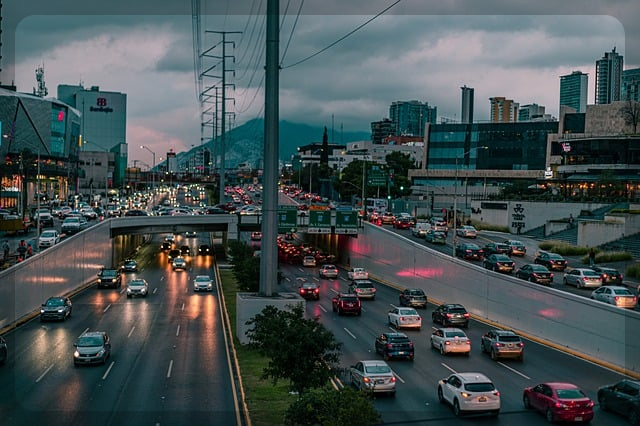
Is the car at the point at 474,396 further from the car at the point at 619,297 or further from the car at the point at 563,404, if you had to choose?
the car at the point at 619,297

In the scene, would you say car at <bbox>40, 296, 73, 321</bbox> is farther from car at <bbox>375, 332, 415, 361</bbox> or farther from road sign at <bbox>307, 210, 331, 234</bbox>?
road sign at <bbox>307, 210, 331, 234</bbox>

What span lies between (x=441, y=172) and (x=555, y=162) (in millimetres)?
31570

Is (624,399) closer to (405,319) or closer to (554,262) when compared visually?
(405,319)

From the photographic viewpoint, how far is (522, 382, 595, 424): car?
2194 cm

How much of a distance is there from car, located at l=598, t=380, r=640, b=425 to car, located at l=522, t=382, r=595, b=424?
1.29 meters

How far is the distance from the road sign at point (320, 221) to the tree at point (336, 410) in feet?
198

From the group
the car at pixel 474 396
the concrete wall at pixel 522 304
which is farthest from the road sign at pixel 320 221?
the car at pixel 474 396

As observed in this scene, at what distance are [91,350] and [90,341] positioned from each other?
82 centimetres

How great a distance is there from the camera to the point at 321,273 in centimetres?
7075

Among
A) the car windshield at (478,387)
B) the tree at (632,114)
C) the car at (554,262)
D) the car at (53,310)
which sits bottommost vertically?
the car at (53,310)

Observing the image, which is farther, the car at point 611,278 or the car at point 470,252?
the car at point 470,252

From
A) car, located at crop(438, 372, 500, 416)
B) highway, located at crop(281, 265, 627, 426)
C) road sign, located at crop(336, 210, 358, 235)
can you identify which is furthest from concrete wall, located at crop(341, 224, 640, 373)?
car, located at crop(438, 372, 500, 416)

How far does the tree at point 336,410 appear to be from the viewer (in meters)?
15.5

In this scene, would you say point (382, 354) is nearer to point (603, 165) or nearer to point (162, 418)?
point (162, 418)
